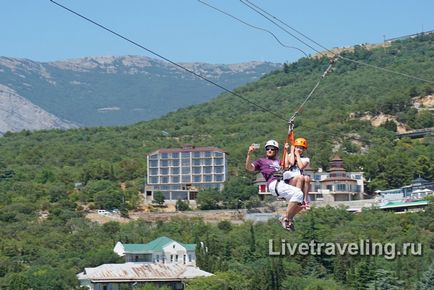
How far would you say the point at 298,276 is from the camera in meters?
80.0

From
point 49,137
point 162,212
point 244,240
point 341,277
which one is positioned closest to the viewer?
point 341,277

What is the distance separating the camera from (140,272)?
9125cm

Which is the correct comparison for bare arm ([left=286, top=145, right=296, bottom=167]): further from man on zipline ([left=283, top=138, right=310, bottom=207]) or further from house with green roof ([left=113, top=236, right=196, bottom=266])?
house with green roof ([left=113, top=236, right=196, bottom=266])

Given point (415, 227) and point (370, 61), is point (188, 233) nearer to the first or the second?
point (415, 227)

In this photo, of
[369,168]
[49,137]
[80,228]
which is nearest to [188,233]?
[80,228]

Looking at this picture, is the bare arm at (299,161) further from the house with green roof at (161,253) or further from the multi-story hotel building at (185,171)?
the multi-story hotel building at (185,171)

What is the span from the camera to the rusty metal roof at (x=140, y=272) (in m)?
88.1

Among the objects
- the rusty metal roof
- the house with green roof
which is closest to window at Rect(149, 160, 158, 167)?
the house with green roof

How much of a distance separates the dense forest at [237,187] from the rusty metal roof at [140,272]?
116cm

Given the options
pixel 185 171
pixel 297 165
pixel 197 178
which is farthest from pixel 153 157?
pixel 297 165

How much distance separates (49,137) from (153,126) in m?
15.0

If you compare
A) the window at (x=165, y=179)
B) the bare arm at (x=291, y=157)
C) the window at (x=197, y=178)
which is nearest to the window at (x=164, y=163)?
the window at (x=165, y=179)

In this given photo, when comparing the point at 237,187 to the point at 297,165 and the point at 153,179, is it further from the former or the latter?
the point at 297,165

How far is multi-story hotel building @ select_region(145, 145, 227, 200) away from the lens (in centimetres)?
12821
